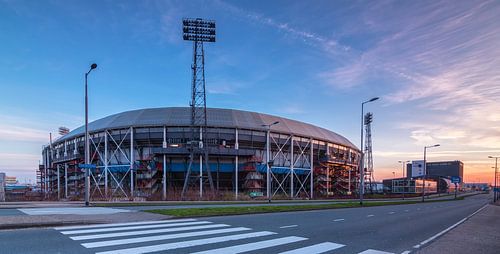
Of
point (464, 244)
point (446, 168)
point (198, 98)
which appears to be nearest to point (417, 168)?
point (198, 98)

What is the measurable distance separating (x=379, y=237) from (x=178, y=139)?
43295mm

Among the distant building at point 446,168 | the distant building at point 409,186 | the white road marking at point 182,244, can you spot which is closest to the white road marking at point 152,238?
the white road marking at point 182,244

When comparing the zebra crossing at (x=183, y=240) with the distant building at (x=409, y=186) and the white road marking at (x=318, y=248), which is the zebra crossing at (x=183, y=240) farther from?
the distant building at (x=409, y=186)

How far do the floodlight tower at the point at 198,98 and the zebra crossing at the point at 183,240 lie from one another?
34890 millimetres

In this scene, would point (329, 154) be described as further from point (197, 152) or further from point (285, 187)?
point (197, 152)

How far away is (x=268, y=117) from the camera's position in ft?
203

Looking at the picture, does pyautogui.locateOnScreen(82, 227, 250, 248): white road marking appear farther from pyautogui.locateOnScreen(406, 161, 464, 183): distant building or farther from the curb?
pyautogui.locateOnScreen(406, 161, 464, 183): distant building

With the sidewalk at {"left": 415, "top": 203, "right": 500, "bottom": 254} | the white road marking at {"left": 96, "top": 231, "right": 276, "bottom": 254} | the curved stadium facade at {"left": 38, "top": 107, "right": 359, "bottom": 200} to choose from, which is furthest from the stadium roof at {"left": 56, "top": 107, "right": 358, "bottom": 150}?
the sidewalk at {"left": 415, "top": 203, "right": 500, "bottom": 254}

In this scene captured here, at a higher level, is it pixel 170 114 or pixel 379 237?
pixel 170 114

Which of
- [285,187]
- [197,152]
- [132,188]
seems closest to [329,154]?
[285,187]

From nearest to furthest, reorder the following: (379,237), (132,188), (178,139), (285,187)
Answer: (379,237) → (132,188) → (178,139) → (285,187)

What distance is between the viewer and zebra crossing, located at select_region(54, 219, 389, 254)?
27.0 ft

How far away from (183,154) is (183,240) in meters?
41.5

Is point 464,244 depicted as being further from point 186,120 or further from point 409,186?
point 409,186
